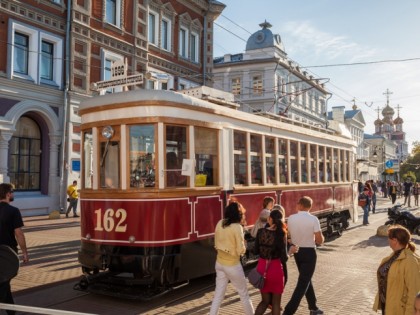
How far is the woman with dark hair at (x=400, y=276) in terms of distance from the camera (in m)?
3.67

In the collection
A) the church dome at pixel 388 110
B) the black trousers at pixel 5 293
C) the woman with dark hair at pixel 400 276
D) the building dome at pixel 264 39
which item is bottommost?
the black trousers at pixel 5 293

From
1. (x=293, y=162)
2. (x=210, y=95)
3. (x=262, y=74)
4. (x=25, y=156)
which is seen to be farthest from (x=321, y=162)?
(x=262, y=74)

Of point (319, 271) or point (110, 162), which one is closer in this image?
point (110, 162)

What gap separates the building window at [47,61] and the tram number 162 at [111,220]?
43.1 ft

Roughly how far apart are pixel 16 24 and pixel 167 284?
13.9 meters

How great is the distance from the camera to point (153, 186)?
6523mm

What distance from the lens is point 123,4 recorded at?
2162 centimetres

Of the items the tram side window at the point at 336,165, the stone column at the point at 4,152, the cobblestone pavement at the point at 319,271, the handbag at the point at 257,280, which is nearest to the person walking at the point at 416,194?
the cobblestone pavement at the point at 319,271

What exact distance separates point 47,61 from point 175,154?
13.7 m

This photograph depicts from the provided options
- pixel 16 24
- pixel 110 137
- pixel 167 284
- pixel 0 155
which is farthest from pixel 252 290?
pixel 16 24

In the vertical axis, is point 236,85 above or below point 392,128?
below

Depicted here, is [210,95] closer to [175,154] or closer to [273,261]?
[175,154]

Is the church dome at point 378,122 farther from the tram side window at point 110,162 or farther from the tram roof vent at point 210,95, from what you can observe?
the tram side window at point 110,162

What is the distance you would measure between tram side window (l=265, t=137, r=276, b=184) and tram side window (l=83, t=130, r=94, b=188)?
133 inches
